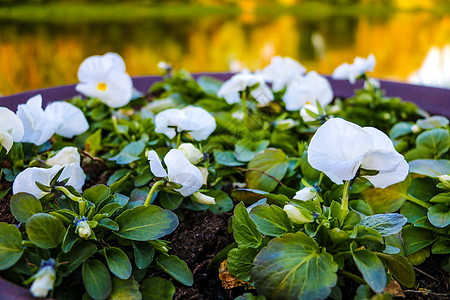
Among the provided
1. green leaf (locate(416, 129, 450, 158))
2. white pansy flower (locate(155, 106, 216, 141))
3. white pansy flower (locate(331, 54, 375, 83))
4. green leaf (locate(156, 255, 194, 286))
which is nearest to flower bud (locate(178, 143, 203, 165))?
white pansy flower (locate(155, 106, 216, 141))

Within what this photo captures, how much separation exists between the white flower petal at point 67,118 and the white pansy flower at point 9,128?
113 millimetres

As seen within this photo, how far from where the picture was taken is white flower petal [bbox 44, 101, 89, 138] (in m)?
0.83

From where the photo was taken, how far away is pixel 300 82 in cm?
105

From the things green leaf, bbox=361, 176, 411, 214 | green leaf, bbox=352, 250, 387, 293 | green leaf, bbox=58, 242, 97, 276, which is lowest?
green leaf, bbox=361, 176, 411, 214

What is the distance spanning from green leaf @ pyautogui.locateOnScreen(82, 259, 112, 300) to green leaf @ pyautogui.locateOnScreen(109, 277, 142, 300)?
0.01 metres

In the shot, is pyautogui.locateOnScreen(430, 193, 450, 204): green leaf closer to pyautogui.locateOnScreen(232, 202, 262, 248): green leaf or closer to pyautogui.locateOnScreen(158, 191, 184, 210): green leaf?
→ pyautogui.locateOnScreen(232, 202, 262, 248): green leaf

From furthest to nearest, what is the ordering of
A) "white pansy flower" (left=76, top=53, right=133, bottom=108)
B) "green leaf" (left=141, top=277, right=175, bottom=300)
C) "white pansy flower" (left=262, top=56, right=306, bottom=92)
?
"white pansy flower" (left=262, top=56, right=306, bottom=92) < "white pansy flower" (left=76, top=53, right=133, bottom=108) < "green leaf" (left=141, top=277, right=175, bottom=300)

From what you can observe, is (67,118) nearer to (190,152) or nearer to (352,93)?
(190,152)

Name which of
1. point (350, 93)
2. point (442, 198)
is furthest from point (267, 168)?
point (350, 93)

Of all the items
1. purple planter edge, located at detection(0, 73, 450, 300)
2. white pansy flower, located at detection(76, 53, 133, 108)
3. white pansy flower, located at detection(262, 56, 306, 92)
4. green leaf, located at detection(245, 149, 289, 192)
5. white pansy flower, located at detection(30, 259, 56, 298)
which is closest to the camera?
white pansy flower, located at detection(30, 259, 56, 298)

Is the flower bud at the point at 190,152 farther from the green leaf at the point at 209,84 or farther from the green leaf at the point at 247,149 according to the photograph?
the green leaf at the point at 209,84

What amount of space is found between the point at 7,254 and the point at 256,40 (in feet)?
8.07

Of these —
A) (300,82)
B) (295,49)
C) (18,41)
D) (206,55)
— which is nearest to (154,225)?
(300,82)

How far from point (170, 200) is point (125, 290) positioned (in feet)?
0.60
